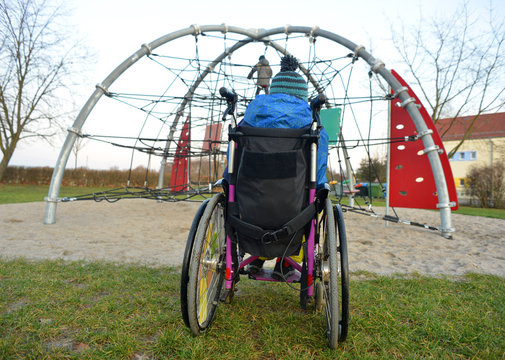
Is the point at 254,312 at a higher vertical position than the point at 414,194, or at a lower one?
lower

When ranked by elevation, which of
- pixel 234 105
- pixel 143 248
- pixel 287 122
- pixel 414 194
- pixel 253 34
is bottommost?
pixel 143 248

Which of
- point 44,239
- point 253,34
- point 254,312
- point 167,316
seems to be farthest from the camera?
point 253,34

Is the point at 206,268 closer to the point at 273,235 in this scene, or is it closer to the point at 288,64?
the point at 273,235

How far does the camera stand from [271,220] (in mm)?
1589

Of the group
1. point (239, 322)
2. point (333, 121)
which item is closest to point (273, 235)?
point (239, 322)

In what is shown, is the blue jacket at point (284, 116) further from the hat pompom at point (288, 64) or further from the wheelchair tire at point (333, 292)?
the hat pompom at point (288, 64)

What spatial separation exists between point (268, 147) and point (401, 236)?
4.68 metres

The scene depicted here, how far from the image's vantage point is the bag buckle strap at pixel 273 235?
1577 mm

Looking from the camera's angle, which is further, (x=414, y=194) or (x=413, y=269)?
(x=414, y=194)

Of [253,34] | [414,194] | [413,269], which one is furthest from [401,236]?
[253,34]

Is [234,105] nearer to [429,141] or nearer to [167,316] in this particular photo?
[167,316]

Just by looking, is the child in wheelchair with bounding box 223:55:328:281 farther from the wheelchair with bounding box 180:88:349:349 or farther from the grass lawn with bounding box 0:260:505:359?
the grass lawn with bounding box 0:260:505:359

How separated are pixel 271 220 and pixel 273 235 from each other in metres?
0.08

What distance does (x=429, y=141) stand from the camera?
5.00 m
